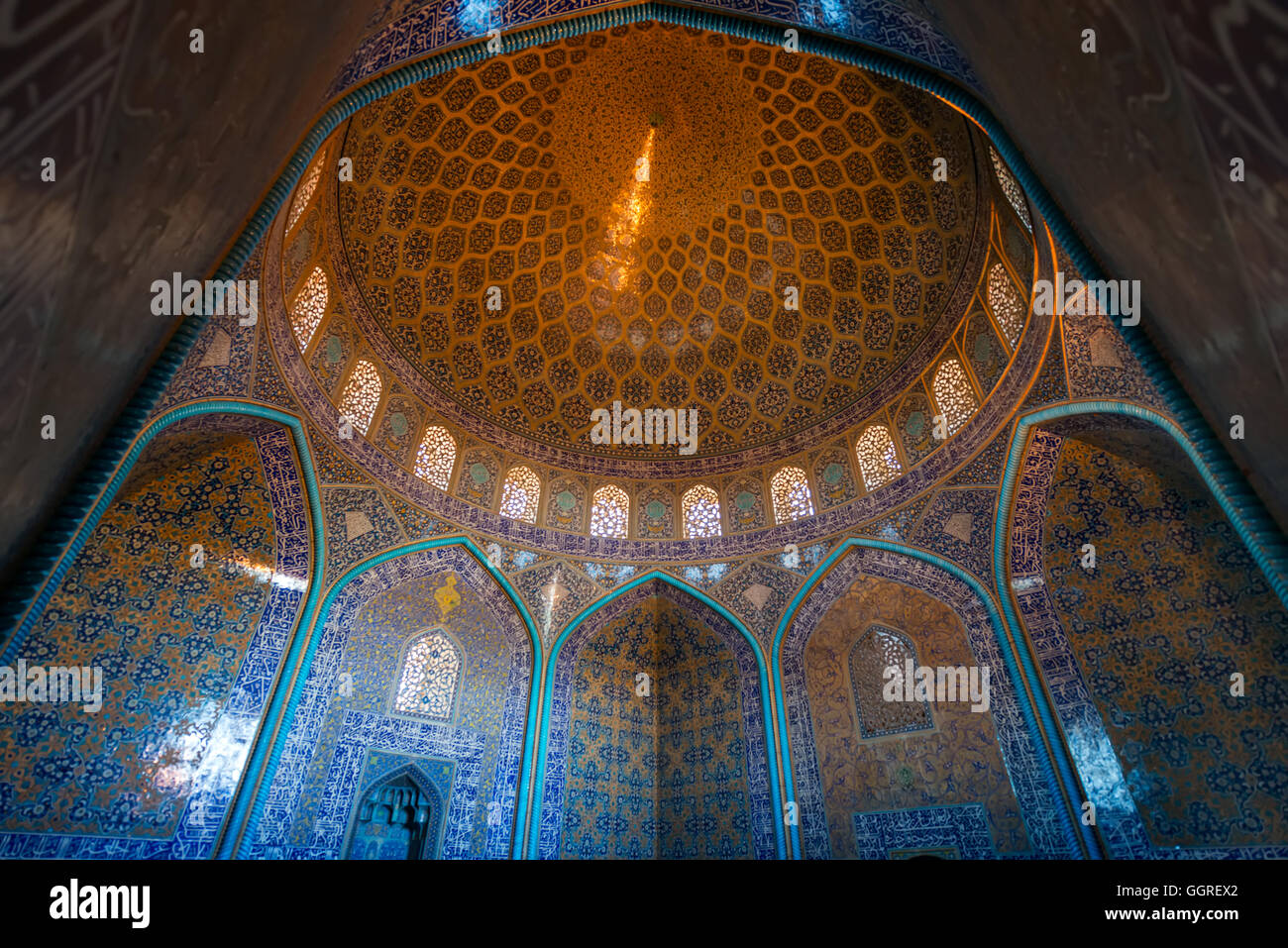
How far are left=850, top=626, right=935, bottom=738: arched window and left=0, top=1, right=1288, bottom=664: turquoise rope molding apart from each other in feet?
19.3

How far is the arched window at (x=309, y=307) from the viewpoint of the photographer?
876 centimetres

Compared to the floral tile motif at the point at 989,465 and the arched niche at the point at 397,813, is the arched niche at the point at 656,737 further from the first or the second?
the floral tile motif at the point at 989,465

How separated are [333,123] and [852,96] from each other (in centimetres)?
785

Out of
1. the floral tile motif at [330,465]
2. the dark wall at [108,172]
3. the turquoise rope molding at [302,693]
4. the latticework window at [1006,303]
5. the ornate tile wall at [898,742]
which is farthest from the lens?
the floral tile motif at [330,465]

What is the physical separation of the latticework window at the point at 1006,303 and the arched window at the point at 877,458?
8.24 feet

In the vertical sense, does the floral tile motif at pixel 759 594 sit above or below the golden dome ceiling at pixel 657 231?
below

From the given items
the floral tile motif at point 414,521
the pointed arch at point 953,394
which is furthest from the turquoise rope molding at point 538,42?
the floral tile motif at point 414,521

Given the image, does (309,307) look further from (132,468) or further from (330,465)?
(132,468)

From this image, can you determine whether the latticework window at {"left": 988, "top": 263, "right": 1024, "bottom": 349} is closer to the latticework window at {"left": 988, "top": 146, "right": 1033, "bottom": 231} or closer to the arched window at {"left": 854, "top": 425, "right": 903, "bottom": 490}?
the latticework window at {"left": 988, "top": 146, "right": 1033, "bottom": 231}

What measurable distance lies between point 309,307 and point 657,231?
20.1 feet

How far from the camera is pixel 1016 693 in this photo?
8344 mm

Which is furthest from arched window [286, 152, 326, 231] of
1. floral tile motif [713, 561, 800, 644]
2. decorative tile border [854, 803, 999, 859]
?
decorative tile border [854, 803, 999, 859]

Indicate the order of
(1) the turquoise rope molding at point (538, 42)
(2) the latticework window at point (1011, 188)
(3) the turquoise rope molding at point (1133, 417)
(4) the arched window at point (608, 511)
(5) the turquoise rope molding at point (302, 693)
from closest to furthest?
(1) the turquoise rope molding at point (538, 42) < (3) the turquoise rope molding at point (1133, 417) < (5) the turquoise rope molding at point (302, 693) < (2) the latticework window at point (1011, 188) < (4) the arched window at point (608, 511)

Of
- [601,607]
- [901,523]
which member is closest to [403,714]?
[601,607]
